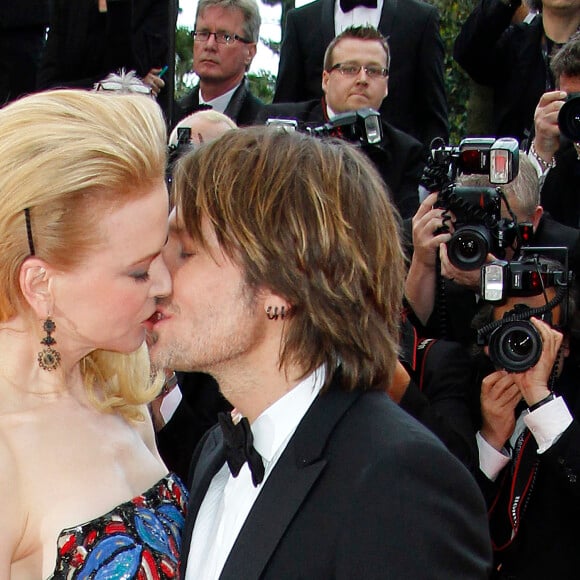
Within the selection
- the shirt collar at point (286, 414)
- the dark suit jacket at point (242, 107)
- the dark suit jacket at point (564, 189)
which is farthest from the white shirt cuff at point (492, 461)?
the dark suit jacket at point (242, 107)

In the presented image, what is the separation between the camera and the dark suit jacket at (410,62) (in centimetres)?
586

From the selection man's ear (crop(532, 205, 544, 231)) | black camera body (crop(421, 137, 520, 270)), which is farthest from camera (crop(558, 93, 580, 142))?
black camera body (crop(421, 137, 520, 270))

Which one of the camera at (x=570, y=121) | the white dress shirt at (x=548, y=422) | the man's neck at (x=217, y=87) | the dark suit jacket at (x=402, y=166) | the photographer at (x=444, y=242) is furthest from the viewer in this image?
the man's neck at (x=217, y=87)

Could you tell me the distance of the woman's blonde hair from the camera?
2.35 m

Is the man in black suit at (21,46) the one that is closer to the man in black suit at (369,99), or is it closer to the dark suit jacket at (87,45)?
the dark suit jacket at (87,45)

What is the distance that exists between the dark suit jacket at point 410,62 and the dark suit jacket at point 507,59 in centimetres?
19

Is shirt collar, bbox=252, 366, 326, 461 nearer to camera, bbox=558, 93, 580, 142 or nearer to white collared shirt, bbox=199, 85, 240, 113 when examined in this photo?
camera, bbox=558, 93, 580, 142

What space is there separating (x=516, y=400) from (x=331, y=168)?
171 centimetres

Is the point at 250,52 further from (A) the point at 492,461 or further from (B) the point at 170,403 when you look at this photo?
(A) the point at 492,461

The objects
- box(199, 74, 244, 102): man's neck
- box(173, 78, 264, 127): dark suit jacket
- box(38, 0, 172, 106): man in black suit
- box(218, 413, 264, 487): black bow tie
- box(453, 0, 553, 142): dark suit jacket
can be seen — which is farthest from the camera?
box(199, 74, 244, 102): man's neck

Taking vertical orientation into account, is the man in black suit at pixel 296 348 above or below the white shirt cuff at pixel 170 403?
above

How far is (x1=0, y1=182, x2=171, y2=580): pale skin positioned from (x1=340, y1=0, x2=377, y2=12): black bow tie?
3694 mm

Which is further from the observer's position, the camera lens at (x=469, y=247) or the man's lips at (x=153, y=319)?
the camera lens at (x=469, y=247)

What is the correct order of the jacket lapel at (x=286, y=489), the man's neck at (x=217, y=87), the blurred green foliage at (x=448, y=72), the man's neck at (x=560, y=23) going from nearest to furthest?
the jacket lapel at (x=286, y=489) → the man's neck at (x=560, y=23) → the man's neck at (x=217, y=87) → the blurred green foliage at (x=448, y=72)
